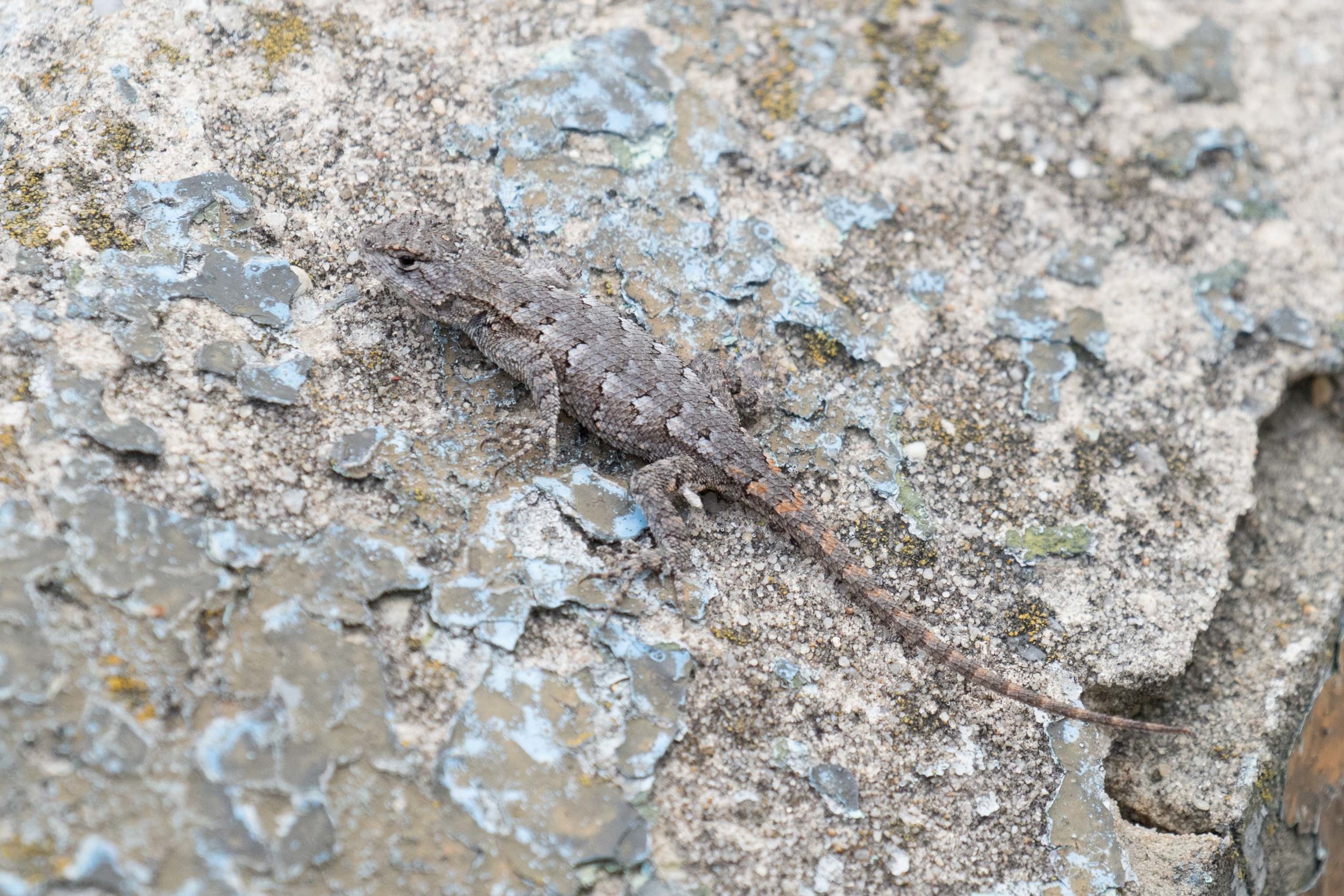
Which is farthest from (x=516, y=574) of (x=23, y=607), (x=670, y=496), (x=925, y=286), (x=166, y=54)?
(x=166, y=54)

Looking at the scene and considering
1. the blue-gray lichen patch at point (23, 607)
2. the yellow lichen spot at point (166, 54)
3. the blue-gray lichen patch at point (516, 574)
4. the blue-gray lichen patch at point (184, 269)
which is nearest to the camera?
the blue-gray lichen patch at point (23, 607)

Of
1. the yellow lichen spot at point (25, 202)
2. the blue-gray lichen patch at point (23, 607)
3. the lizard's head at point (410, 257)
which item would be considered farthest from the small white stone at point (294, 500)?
the yellow lichen spot at point (25, 202)

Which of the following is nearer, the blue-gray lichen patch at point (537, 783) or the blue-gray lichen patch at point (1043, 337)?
the blue-gray lichen patch at point (537, 783)

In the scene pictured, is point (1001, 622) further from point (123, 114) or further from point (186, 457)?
point (123, 114)

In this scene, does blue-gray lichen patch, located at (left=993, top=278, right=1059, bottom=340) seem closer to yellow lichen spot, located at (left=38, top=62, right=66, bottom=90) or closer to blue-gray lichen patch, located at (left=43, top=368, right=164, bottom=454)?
blue-gray lichen patch, located at (left=43, top=368, right=164, bottom=454)

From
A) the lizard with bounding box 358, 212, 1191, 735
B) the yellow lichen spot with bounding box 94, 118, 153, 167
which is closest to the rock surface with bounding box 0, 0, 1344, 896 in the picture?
the yellow lichen spot with bounding box 94, 118, 153, 167

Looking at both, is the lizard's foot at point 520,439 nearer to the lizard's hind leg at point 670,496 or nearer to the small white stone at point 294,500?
the lizard's hind leg at point 670,496

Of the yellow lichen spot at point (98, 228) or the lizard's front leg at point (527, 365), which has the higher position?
the yellow lichen spot at point (98, 228)
